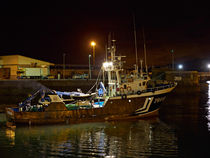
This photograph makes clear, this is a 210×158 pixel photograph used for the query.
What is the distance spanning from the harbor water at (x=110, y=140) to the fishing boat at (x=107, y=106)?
923 millimetres

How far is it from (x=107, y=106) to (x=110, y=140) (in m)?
5.47

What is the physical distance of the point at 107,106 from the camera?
17.5m

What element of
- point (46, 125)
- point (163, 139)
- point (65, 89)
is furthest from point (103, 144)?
point (65, 89)

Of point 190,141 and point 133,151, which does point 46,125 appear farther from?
point 190,141

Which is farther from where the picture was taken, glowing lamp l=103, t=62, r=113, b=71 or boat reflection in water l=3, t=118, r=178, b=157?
glowing lamp l=103, t=62, r=113, b=71

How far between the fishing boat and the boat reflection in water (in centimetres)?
104

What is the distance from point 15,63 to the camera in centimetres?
4091

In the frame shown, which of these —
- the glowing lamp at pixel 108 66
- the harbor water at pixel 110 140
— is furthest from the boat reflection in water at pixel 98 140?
the glowing lamp at pixel 108 66

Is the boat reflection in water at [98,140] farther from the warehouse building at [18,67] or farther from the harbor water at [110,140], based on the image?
the warehouse building at [18,67]

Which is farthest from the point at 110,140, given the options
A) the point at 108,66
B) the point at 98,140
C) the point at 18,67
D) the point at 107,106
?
the point at 18,67

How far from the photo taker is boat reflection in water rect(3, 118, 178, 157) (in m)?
10.3

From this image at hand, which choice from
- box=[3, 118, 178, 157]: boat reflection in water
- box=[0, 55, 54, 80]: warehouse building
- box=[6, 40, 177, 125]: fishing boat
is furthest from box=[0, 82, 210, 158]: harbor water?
box=[0, 55, 54, 80]: warehouse building

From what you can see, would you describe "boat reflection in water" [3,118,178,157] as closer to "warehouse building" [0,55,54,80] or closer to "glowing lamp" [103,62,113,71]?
"glowing lamp" [103,62,113,71]

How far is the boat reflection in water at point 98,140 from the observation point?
10.3 m
